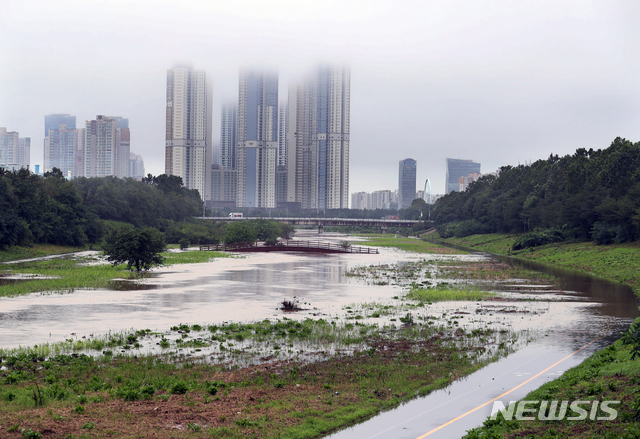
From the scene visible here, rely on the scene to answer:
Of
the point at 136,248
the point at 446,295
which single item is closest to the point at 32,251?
the point at 136,248

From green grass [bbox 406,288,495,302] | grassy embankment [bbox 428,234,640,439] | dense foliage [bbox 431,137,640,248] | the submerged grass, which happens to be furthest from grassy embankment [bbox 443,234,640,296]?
the submerged grass

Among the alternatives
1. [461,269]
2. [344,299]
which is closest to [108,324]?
[344,299]

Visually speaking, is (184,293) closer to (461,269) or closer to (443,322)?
(443,322)

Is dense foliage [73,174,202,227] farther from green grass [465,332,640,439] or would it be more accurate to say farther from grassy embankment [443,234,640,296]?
green grass [465,332,640,439]

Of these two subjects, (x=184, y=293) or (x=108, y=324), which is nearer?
(x=108, y=324)

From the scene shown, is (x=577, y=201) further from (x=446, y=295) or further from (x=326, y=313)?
(x=326, y=313)

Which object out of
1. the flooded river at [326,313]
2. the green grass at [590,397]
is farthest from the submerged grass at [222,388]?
the green grass at [590,397]
